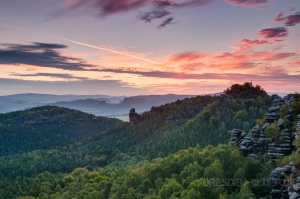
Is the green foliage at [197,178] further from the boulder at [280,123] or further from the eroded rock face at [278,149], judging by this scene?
the boulder at [280,123]

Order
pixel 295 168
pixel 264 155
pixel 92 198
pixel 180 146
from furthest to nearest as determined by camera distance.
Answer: pixel 180 146
pixel 92 198
pixel 264 155
pixel 295 168

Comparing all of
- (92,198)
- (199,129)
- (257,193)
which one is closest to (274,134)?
(257,193)

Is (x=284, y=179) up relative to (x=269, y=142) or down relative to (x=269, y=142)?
down

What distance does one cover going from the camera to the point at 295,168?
3806cm

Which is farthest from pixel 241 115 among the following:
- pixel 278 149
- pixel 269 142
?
pixel 278 149

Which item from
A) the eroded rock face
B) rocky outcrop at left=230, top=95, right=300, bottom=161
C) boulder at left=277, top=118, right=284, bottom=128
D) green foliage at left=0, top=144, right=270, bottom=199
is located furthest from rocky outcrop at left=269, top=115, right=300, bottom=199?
boulder at left=277, top=118, right=284, bottom=128

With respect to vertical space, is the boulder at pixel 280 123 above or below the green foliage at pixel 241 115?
above

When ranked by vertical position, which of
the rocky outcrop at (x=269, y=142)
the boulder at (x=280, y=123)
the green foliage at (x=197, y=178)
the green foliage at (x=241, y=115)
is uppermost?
the boulder at (x=280, y=123)

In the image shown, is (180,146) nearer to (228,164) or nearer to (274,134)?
(228,164)

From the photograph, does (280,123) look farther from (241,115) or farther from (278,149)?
(241,115)

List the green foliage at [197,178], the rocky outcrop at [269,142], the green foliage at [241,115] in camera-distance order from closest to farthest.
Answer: the rocky outcrop at [269,142], the green foliage at [197,178], the green foliage at [241,115]

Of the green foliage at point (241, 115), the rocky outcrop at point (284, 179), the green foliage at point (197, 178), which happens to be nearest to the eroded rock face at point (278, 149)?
the rocky outcrop at point (284, 179)

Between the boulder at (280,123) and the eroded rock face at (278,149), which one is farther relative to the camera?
the boulder at (280,123)

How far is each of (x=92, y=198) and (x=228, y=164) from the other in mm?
39519
